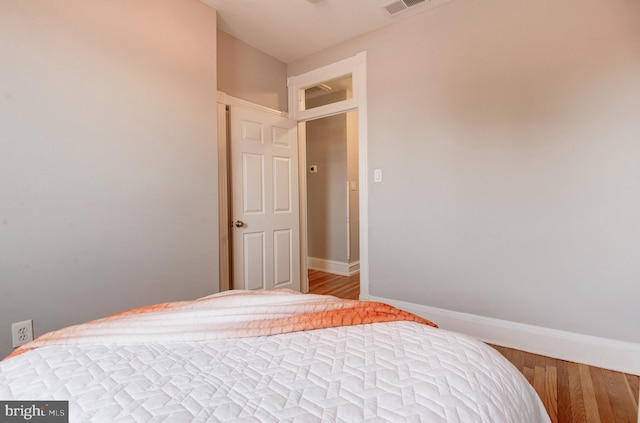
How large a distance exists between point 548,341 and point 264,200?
2505 millimetres

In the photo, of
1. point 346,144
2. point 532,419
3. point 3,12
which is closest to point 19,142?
point 3,12

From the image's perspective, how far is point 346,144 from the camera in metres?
4.31

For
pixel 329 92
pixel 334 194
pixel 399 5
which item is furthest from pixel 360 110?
pixel 334 194

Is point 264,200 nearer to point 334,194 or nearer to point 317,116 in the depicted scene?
point 317,116

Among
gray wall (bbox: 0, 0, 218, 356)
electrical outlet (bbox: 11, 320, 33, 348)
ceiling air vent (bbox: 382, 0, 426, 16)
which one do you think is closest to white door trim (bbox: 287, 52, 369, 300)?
ceiling air vent (bbox: 382, 0, 426, 16)

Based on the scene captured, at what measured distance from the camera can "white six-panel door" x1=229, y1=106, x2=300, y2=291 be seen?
2.80m

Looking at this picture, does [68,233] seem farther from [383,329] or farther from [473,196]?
[473,196]

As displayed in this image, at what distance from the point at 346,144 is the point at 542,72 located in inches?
99.4

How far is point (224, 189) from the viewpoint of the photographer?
2.68m

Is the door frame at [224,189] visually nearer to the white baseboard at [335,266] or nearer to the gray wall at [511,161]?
the gray wall at [511,161]

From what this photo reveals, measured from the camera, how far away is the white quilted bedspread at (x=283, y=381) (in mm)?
591

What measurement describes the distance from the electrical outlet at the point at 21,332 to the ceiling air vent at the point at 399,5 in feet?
10.3

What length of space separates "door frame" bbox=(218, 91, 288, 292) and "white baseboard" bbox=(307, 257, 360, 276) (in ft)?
6.52

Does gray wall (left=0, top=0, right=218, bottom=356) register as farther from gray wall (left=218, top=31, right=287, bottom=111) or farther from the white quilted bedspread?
the white quilted bedspread
